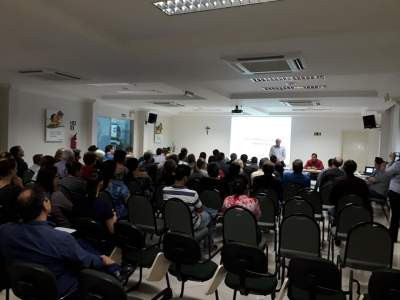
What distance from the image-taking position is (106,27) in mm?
3781

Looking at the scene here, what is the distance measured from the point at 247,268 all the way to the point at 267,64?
2.94 metres

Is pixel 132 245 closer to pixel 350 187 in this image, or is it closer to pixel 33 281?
pixel 33 281

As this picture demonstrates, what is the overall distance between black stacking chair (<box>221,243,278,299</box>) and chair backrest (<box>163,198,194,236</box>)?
1.09m

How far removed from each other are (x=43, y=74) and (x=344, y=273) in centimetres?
576

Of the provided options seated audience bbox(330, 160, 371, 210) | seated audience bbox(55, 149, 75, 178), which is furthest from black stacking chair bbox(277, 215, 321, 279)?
seated audience bbox(55, 149, 75, 178)

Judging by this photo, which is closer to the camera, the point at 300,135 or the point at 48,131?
the point at 48,131

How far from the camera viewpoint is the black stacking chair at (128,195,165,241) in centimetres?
394

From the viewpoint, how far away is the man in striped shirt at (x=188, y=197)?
3.80 meters

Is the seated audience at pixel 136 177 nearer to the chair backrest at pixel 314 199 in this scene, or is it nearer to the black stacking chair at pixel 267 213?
the black stacking chair at pixel 267 213

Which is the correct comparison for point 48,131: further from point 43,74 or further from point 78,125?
point 43,74

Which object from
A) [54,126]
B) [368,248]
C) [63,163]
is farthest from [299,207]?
[54,126]

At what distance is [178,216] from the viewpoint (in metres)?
3.74

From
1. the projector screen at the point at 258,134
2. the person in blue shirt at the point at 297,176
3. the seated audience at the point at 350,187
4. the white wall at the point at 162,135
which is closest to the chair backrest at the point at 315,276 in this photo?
the seated audience at the point at 350,187

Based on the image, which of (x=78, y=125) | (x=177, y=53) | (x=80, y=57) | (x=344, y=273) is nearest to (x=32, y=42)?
(x=80, y=57)
